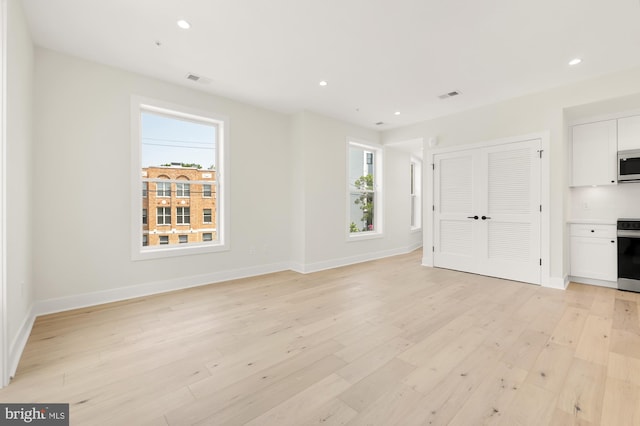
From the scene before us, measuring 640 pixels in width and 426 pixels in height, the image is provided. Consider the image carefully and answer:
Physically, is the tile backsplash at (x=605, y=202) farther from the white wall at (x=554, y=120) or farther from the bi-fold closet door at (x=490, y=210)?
the bi-fold closet door at (x=490, y=210)

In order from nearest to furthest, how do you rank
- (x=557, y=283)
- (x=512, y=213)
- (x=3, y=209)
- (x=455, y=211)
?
(x=3, y=209) < (x=557, y=283) < (x=512, y=213) < (x=455, y=211)

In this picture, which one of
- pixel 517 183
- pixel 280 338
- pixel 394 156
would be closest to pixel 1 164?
pixel 280 338

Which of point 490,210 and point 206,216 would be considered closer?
point 206,216

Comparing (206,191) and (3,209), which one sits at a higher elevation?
(206,191)

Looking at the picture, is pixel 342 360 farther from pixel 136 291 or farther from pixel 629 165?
pixel 629 165

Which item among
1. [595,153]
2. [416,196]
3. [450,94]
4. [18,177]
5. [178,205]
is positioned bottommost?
[178,205]

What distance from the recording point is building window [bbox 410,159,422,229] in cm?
777

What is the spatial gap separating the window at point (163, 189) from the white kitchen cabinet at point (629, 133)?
6244mm

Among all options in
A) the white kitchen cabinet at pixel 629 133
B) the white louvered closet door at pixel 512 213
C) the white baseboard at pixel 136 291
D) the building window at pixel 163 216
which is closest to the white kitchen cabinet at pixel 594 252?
the white louvered closet door at pixel 512 213

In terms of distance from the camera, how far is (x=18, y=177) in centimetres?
230

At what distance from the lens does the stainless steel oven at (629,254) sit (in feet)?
12.0

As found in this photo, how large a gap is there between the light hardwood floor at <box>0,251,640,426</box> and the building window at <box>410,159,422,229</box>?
14.2 ft
